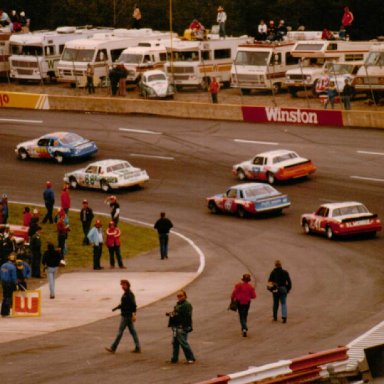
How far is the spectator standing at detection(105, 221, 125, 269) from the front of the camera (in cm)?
3762

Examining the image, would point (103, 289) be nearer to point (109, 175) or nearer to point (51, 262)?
point (51, 262)

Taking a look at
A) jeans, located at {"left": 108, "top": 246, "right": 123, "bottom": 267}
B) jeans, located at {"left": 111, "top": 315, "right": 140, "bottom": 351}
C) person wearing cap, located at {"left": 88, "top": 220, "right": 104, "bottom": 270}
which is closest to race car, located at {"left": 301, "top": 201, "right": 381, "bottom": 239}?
jeans, located at {"left": 108, "top": 246, "right": 123, "bottom": 267}

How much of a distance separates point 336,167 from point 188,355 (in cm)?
2568

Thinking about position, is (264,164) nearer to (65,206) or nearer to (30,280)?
(65,206)

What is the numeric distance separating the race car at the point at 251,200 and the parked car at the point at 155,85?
696 inches

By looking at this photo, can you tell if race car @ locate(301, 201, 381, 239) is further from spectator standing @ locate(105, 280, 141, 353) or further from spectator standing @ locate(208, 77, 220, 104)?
spectator standing @ locate(208, 77, 220, 104)

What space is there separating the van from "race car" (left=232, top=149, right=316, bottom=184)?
13551 millimetres

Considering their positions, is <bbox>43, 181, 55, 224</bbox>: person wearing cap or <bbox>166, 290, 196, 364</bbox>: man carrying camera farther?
<bbox>43, 181, 55, 224</bbox>: person wearing cap

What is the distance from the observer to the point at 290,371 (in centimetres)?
2369

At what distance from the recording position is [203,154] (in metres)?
54.4

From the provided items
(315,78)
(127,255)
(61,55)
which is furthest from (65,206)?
(61,55)

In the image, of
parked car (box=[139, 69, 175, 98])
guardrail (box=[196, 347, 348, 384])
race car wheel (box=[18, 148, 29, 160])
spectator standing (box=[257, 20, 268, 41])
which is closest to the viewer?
guardrail (box=[196, 347, 348, 384])

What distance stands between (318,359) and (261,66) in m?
40.6

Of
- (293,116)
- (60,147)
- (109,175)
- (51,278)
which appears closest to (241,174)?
(109,175)
